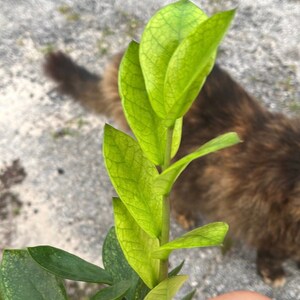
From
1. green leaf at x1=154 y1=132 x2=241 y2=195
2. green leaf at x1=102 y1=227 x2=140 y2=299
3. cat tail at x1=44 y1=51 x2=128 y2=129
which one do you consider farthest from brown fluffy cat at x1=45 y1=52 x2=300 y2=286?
green leaf at x1=154 y1=132 x2=241 y2=195

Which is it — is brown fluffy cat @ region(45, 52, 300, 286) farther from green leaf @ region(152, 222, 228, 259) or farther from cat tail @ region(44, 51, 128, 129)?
green leaf @ region(152, 222, 228, 259)

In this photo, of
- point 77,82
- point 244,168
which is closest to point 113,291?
point 244,168

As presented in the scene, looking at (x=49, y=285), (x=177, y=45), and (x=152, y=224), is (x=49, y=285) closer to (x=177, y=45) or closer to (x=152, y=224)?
(x=152, y=224)

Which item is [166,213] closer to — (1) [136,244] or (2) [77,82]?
(1) [136,244]

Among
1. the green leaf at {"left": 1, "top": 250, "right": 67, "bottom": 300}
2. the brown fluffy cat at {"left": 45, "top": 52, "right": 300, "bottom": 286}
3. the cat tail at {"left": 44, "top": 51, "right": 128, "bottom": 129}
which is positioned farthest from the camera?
the cat tail at {"left": 44, "top": 51, "right": 128, "bottom": 129}

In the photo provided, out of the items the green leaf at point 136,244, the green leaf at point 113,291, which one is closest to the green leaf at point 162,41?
the green leaf at point 136,244
